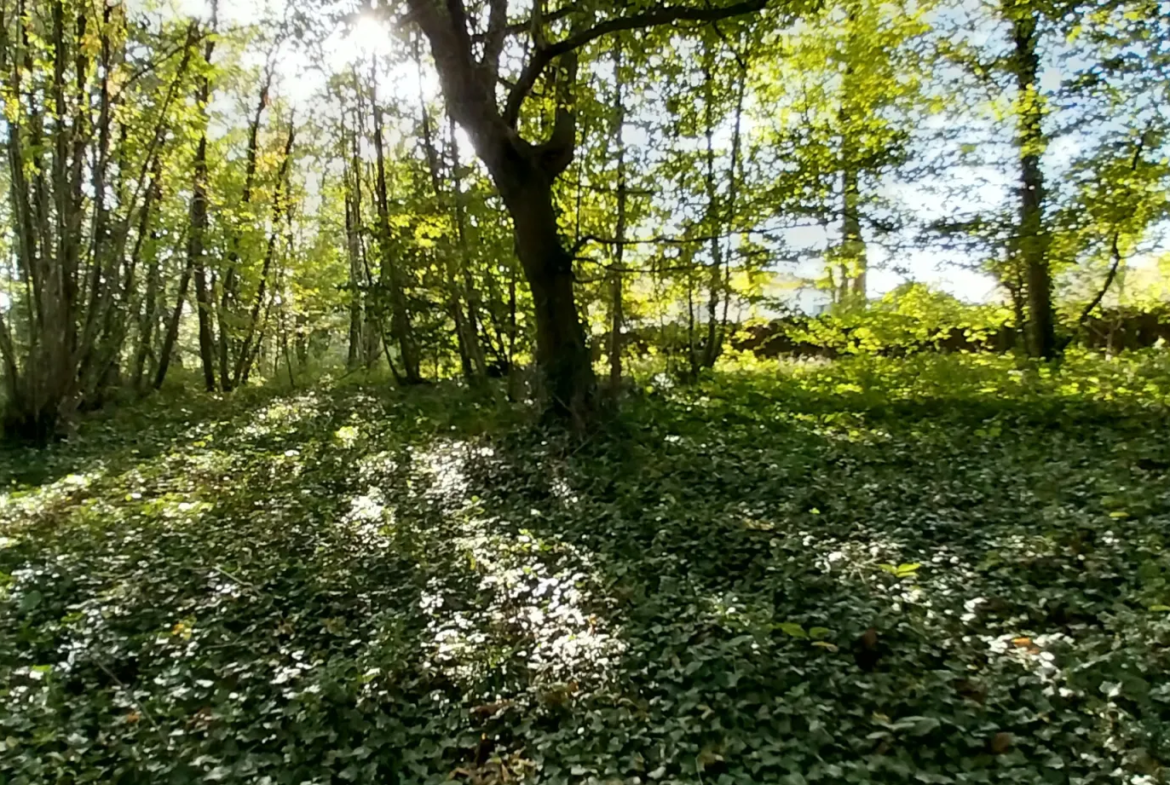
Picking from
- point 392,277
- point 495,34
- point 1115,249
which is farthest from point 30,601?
point 1115,249

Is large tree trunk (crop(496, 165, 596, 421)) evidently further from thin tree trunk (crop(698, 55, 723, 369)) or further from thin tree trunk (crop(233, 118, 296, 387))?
thin tree trunk (crop(233, 118, 296, 387))

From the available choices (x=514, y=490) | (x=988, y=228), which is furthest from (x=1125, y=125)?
(x=514, y=490)

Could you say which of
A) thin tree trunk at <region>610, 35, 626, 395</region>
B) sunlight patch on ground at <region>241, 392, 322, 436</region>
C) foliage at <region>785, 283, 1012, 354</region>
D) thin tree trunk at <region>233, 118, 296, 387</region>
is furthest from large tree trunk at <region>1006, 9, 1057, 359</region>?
thin tree trunk at <region>233, 118, 296, 387</region>

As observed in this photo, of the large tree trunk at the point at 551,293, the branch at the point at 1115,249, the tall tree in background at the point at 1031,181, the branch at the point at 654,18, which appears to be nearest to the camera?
the branch at the point at 654,18

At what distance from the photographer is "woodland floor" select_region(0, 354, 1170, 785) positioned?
123 inches

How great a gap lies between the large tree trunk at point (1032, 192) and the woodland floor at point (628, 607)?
194 centimetres

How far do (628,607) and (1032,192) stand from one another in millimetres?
8539

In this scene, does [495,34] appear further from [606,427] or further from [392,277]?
[392,277]

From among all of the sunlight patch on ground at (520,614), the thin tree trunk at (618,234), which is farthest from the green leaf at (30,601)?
the thin tree trunk at (618,234)

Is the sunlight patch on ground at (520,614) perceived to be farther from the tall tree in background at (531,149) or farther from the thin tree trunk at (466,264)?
the thin tree trunk at (466,264)

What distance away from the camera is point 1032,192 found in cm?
962

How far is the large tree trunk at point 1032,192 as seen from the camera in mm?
8820

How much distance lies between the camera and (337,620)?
4531mm

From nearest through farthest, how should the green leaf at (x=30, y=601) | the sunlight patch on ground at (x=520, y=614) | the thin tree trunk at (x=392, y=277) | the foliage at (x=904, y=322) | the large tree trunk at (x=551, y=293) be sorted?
1. the sunlight patch on ground at (x=520, y=614)
2. the green leaf at (x=30, y=601)
3. the large tree trunk at (x=551, y=293)
4. the foliage at (x=904, y=322)
5. the thin tree trunk at (x=392, y=277)
